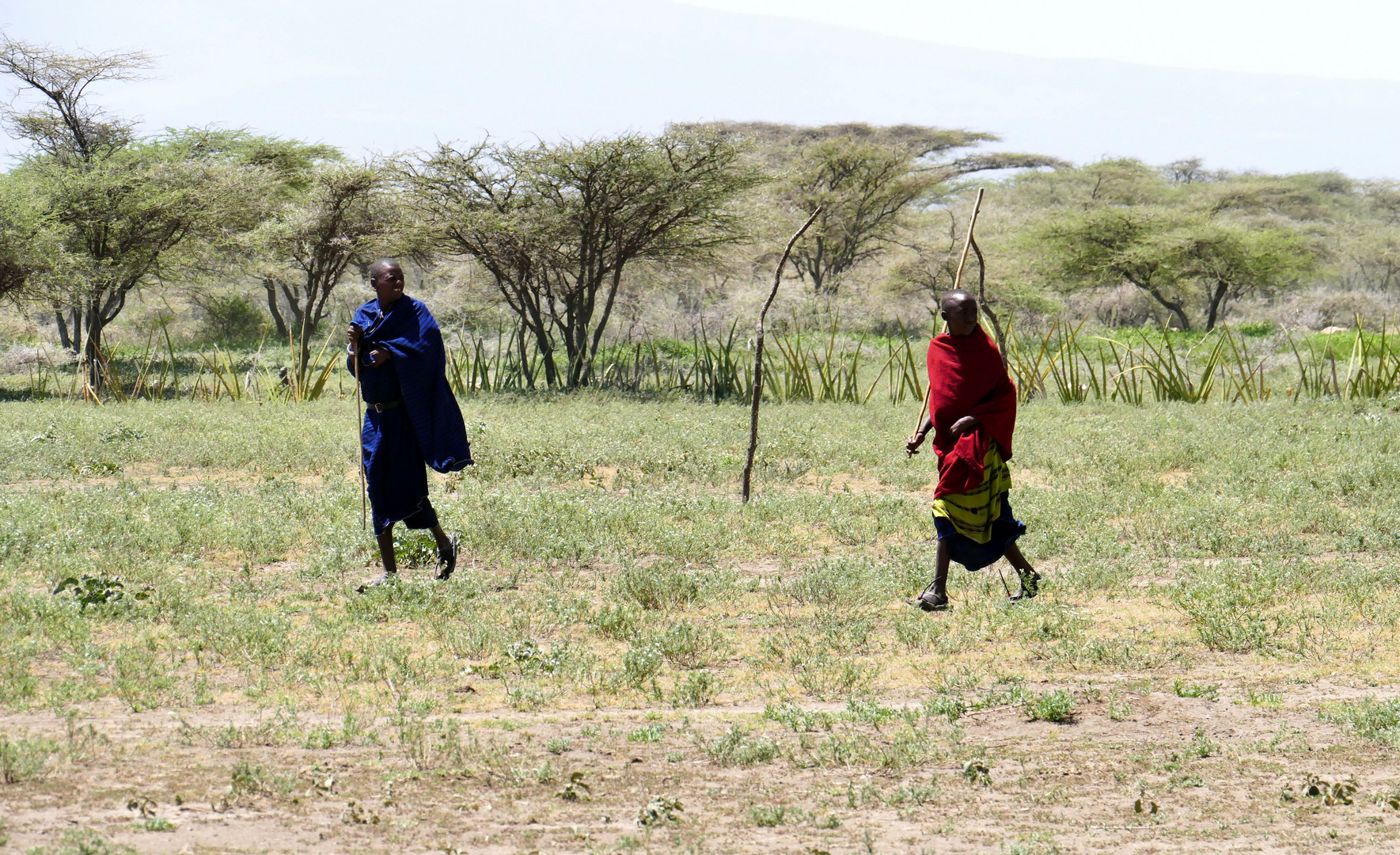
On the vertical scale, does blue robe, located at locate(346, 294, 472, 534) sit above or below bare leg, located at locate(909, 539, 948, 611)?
above

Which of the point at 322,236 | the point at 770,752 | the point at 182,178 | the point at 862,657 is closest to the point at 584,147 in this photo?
the point at 322,236

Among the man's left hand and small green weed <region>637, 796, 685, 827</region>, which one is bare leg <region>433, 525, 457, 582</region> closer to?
the man's left hand

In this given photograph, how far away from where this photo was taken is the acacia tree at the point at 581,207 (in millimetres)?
16438

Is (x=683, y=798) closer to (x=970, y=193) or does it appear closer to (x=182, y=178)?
(x=182, y=178)

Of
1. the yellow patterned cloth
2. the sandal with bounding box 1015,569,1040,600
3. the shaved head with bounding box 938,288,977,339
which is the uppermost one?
the shaved head with bounding box 938,288,977,339

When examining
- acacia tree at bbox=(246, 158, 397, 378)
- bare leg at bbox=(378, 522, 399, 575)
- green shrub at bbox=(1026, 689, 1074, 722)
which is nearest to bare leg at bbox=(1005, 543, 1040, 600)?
green shrub at bbox=(1026, 689, 1074, 722)

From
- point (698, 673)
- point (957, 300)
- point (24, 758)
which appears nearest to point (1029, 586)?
point (957, 300)

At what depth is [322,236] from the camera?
20938 millimetres

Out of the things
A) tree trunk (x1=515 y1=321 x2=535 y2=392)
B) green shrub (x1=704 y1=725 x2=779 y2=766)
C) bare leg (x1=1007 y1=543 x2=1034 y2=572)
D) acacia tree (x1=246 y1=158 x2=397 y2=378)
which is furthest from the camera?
acacia tree (x1=246 y1=158 x2=397 y2=378)

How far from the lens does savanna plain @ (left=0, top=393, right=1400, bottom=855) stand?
3143 mm

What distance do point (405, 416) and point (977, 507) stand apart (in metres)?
2.92

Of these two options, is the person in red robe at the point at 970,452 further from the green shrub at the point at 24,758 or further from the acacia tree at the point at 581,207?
the acacia tree at the point at 581,207

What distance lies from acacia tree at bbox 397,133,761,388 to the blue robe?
10.9 m

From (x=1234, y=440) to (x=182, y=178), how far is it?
18.4 m
